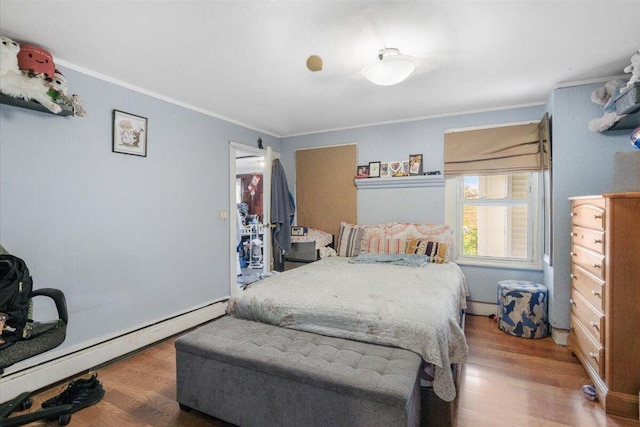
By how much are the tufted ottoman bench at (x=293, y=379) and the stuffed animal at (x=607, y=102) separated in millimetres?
2486

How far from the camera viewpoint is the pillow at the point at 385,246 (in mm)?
3482

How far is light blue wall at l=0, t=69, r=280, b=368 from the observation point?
6.81ft

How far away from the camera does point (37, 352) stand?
1564 millimetres

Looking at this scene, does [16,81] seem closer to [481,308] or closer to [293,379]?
[293,379]

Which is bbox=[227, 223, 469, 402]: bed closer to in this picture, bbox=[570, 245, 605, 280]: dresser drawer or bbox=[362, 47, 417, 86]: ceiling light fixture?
bbox=[570, 245, 605, 280]: dresser drawer

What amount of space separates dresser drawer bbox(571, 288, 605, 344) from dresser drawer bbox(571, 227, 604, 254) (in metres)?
0.42

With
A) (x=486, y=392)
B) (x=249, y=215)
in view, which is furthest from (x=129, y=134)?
(x=249, y=215)

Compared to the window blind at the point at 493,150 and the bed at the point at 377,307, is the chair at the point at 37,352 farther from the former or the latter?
the window blind at the point at 493,150

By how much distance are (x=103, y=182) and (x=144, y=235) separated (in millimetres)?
570

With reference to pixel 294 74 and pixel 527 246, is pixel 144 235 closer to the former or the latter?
pixel 294 74

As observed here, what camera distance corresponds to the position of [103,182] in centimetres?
248

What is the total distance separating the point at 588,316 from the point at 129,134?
12.8 ft

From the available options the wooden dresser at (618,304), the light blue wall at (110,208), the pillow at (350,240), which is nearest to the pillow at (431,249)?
the pillow at (350,240)

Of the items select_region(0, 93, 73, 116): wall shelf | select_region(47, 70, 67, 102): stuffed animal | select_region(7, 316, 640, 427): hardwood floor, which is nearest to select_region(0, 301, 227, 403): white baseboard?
select_region(7, 316, 640, 427): hardwood floor
